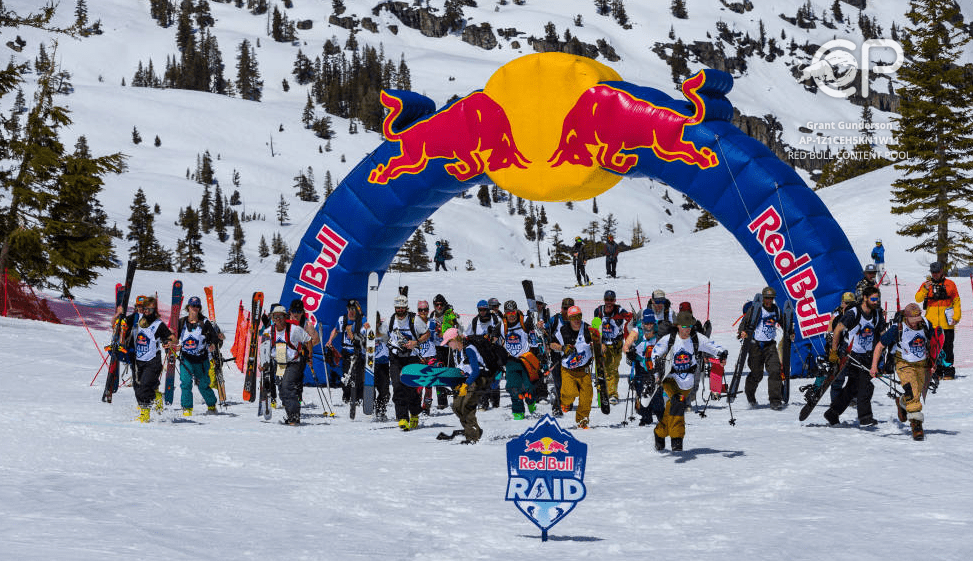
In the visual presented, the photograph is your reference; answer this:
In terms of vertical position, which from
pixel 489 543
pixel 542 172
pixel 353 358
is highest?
pixel 542 172

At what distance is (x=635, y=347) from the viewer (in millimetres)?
10578

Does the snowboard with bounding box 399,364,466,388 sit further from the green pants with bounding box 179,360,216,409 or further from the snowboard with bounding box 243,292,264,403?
the snowboard with bounding box 243,292,264,403

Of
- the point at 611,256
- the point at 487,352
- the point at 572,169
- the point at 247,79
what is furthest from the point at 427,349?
the point at 247,79

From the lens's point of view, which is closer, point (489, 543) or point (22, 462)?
point (489, 543)

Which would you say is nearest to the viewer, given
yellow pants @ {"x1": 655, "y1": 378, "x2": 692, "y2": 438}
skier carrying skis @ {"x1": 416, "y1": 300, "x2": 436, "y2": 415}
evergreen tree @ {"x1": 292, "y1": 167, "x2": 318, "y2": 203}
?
yellow pants @ {"x1": 655, "y1": 378, "x2": 692, "y2": 438}

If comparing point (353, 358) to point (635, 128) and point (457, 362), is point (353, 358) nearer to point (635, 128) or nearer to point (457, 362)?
point (457, 362)

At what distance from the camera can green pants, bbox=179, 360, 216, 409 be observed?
12.4 m

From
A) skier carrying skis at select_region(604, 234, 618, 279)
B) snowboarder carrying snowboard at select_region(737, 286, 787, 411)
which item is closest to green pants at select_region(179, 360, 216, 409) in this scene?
snowboarder carrying snowboard at select_region(737, 286, 787, 411)

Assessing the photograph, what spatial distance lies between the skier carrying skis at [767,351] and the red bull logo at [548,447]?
21.8 ft

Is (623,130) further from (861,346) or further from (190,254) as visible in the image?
(190,254)

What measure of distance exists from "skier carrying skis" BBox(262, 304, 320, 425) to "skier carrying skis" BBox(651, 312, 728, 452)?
4.43 m

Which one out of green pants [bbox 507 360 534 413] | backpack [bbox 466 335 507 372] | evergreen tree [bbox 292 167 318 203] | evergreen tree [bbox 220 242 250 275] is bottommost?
green pants [bbox 507 360 534 413]

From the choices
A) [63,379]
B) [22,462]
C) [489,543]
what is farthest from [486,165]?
[489,543]

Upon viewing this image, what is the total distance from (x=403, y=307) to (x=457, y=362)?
1.37 metres
